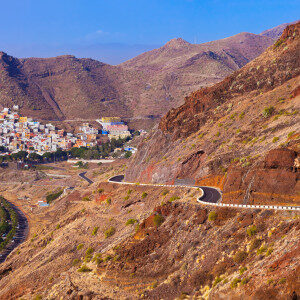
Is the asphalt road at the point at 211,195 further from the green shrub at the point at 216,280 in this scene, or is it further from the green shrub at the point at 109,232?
the green shrub at the point at 216,280

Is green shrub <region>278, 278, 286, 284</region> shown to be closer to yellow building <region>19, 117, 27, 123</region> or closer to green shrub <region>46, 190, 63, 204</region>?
green shrub <region>46, 190, 63, 204</region>

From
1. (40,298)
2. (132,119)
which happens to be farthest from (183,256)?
(132,119)

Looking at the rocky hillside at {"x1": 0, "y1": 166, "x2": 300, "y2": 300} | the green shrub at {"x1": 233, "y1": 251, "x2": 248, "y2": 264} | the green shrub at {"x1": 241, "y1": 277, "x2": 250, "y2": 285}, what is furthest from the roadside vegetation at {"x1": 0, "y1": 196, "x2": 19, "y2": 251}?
the green shrub at {"x1": 241, "y1": 277, "x2": 250, "y2": 285}

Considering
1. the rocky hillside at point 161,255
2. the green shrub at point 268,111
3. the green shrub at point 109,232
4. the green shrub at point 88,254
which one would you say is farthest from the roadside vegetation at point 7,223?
the green shrub at point 268,111

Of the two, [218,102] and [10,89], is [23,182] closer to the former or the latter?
[218,102]

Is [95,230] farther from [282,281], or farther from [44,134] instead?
[44,134]
